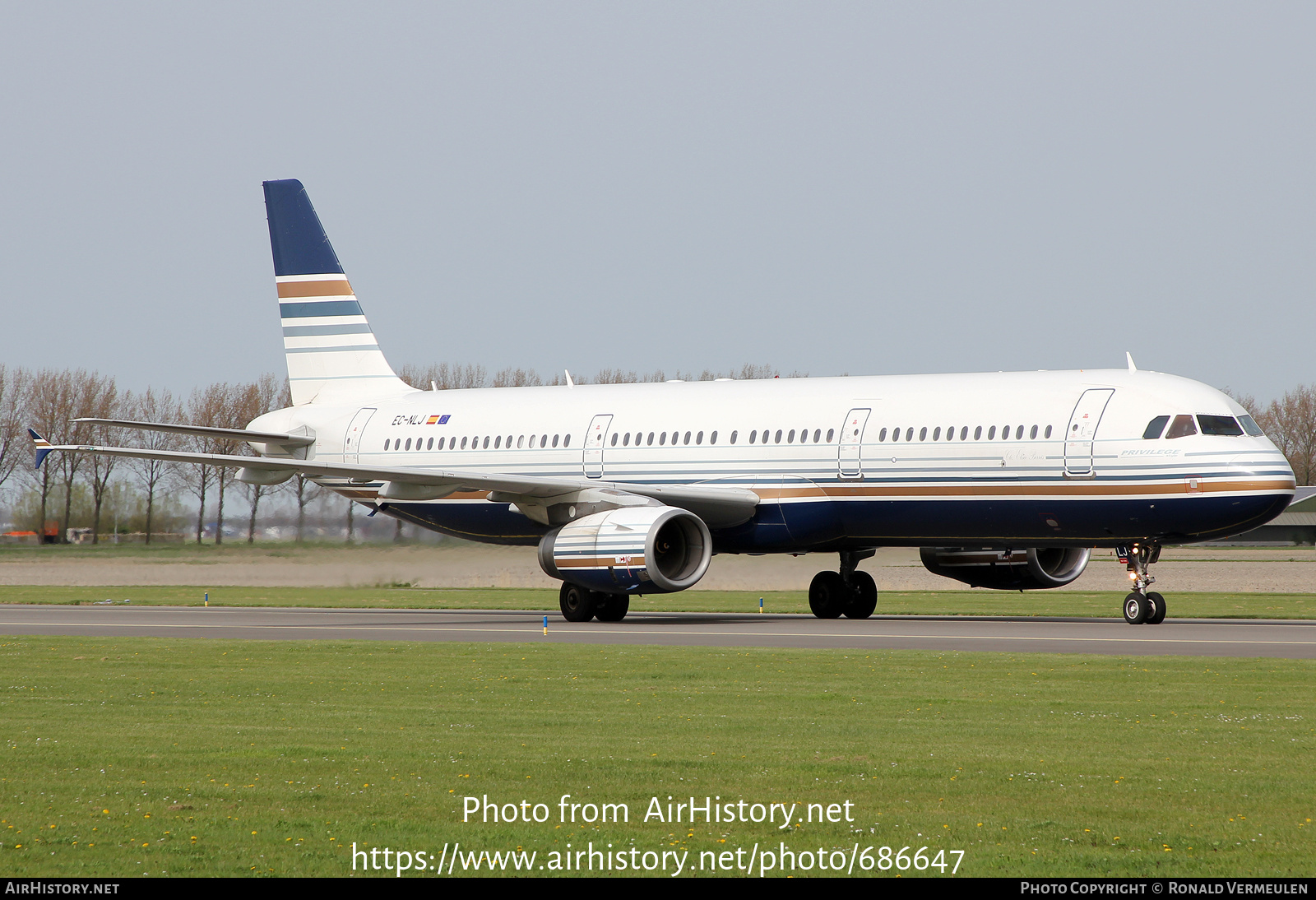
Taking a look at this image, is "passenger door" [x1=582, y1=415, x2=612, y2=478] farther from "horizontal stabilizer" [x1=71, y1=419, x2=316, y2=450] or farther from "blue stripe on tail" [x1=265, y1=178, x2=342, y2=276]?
"blue stripe on tail" [x1=265, y1=178, x2=342, y2=276]

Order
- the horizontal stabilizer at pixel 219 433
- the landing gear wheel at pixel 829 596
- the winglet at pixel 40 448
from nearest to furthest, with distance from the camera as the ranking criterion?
the winglet at pixel 40 448, the landing gear wheel at pixel 829 596, the horizontal stabilizer at pixel 219 433

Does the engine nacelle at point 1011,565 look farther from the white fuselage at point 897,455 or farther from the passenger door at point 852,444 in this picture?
the passenger door at point 852,444

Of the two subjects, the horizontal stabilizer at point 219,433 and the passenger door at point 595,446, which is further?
the passenger door at point 595,446

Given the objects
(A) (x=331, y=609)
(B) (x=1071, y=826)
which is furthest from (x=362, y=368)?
(B) (x=1071, y=826)

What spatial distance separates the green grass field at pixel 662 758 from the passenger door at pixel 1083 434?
7.13 meters

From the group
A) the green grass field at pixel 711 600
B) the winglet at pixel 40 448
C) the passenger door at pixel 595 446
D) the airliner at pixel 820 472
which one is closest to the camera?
the airliner at pixel 820 472

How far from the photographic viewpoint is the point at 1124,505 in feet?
79.4

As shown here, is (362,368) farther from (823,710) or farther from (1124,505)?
(823,710)

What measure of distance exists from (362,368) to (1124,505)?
18.3 metres

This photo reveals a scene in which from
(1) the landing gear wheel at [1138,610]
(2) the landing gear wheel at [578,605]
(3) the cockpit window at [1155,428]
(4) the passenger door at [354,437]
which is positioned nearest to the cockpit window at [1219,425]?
(3) the cockpit window at [1155,428]

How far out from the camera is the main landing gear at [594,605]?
27.5 meters

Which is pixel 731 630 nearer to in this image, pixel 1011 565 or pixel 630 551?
pixel 630 551

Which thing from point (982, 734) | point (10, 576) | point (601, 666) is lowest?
point (10, 576)

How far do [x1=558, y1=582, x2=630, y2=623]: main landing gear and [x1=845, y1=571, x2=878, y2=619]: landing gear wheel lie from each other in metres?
4.52
